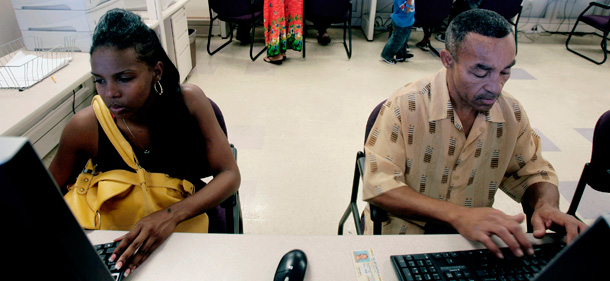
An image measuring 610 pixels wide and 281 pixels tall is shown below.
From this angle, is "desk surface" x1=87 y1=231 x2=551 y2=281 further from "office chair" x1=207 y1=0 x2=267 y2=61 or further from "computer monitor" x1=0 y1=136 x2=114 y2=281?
"office chair" x1=207 y1=0 x2=267 y2=61

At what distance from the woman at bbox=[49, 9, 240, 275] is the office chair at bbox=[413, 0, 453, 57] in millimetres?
3138

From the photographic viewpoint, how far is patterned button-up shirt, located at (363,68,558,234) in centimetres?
106

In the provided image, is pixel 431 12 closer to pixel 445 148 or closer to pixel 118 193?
pixel 445 148

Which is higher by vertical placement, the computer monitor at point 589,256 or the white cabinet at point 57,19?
the computer monitor at point 589,256

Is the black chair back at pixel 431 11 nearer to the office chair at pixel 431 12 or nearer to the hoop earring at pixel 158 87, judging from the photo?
the office chair at pixel 431 12

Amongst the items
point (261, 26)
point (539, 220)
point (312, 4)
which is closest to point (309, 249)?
point (539, 220)

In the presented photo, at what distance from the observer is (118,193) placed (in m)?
0.89

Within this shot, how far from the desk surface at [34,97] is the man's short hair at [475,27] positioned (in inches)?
54.9

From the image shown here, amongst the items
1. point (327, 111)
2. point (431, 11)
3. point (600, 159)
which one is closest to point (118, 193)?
point (600, 159)

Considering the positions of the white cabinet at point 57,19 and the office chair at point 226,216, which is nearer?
the office chair at point 226,216

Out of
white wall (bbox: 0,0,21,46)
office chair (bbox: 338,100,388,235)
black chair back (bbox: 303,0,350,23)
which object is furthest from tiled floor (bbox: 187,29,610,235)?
white wall (bbox: 0,0,21,46)

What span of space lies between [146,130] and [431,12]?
333cm

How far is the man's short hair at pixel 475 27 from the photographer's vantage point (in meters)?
0.98

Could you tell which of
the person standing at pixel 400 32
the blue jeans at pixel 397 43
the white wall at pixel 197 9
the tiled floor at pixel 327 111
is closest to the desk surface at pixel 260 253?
the tiled floor at pixel 327 111
